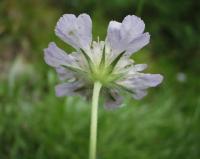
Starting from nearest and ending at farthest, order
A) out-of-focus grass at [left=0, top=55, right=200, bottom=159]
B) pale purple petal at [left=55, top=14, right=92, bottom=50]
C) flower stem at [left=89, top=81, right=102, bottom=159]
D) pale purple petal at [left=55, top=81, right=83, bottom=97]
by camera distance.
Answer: flower stem at [left=89, top=81, right=102, bottom=159] < pale purple petal at [left=55, top=14, right=92, bottom=50] < pale purple petal at [left=55, top=81, right=83, bottom=97] < out-of-focus grass at [left=0, top=55, right=200, bottom=159]

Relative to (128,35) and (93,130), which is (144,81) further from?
(93,130)

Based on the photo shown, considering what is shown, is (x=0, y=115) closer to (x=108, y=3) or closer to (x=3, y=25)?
(x=3, y=25)

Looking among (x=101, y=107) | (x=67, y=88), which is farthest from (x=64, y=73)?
(x=101, y=107)

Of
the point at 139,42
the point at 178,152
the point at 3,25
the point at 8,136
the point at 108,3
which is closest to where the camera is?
the point at 139,42

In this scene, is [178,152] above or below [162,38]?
below

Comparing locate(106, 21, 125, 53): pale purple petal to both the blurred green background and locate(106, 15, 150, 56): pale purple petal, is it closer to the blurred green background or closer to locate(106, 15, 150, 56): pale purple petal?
locate(106, 15, 150, 56): pale purple petal

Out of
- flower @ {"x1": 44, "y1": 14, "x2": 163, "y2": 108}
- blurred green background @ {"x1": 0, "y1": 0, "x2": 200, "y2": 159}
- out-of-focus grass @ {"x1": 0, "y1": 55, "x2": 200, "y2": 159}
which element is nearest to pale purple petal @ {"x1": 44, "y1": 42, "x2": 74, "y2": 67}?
flower @ {"x1": 44, "y1": 14, "x2": 163, "y2": 108}

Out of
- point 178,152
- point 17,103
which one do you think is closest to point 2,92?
point 17,103
